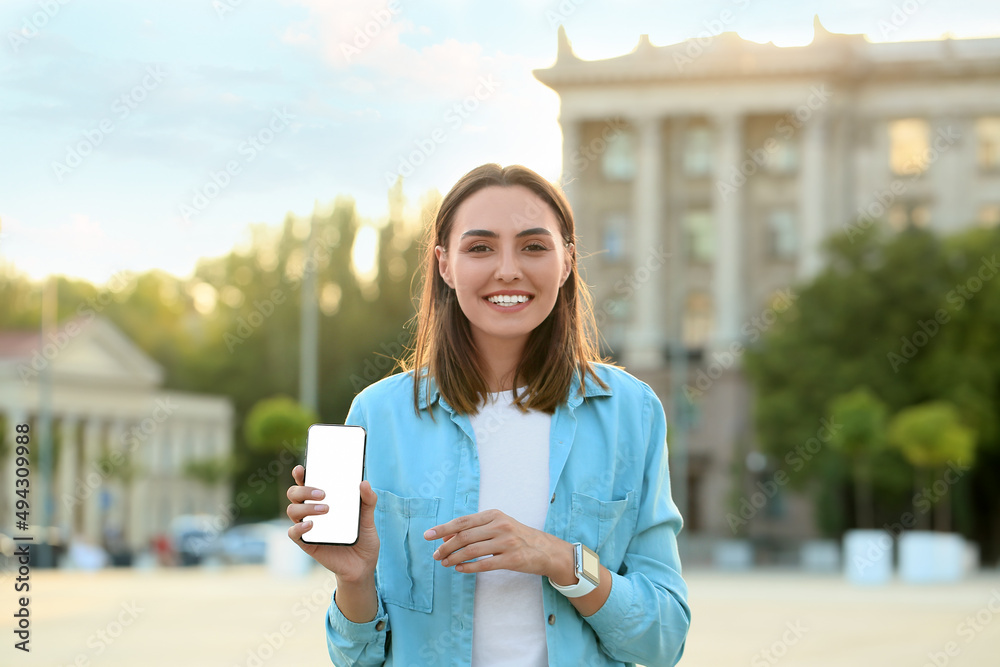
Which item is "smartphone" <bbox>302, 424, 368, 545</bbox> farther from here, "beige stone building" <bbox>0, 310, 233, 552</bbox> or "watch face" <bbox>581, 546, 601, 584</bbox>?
"beige stone building" <bbox>0, 310, 233, 552</bbox>

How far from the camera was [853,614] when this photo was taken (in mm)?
19219

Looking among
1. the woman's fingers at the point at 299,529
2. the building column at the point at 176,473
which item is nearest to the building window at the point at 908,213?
the building column at the point at 176,473

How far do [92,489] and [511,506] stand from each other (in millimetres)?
49306

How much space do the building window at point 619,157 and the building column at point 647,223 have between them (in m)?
0.77

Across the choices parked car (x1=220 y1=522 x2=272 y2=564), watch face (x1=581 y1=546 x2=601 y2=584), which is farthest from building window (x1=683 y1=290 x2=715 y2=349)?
watch face (x1=581 y1=546 x2=601 y2=584)

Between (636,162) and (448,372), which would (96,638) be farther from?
(636,162)

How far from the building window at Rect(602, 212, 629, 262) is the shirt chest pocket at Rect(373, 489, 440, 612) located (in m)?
54.4

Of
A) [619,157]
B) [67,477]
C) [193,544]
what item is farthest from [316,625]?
[619,157]

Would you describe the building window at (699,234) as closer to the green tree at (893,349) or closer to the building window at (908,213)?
the building window at (908,213)

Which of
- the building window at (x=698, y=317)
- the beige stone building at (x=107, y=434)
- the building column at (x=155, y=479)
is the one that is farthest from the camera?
the building column at (x=155, y=479)

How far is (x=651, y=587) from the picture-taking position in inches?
101

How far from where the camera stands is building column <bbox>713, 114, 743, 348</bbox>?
55000 mm

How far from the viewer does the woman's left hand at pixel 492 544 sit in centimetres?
231

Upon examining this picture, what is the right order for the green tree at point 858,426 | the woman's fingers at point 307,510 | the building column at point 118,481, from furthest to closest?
the building column at point 118,481 → the green tree at point 858,426 → the woman's fingers at point 307,510
